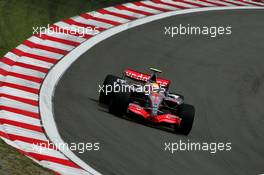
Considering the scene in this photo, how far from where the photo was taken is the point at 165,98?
17547 millimetres

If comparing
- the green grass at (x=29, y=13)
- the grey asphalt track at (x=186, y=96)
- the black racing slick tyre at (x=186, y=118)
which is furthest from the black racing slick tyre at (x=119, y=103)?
the green grass at (x=29, y=13)

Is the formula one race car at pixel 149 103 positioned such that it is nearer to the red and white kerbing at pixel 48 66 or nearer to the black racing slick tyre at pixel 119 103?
the black racing slick tyre at pixel 119 103

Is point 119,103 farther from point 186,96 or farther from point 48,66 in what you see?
point 48,66

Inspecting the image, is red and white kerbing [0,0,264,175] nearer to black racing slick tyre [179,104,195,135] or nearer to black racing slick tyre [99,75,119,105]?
black racing slick tyre [99,75,119,105]

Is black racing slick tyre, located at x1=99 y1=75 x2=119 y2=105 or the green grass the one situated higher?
the green grass

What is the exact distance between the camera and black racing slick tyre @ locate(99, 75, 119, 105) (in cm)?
1755

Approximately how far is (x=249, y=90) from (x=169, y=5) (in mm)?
6829

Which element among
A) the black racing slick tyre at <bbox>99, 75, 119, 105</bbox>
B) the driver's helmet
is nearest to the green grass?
the black racing slick tyre at <bbox>99, 75, 119, 105</bbox>

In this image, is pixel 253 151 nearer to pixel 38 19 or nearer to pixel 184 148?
pixel 184 148

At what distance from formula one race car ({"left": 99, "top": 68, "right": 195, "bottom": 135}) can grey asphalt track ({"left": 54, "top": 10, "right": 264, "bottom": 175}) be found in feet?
0.90

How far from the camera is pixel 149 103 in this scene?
17.2 meters

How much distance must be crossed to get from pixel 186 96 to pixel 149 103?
250cm

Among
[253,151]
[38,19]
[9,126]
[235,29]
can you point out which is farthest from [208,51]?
[9,126]

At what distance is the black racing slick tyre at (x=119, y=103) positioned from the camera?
16500 millimetres
